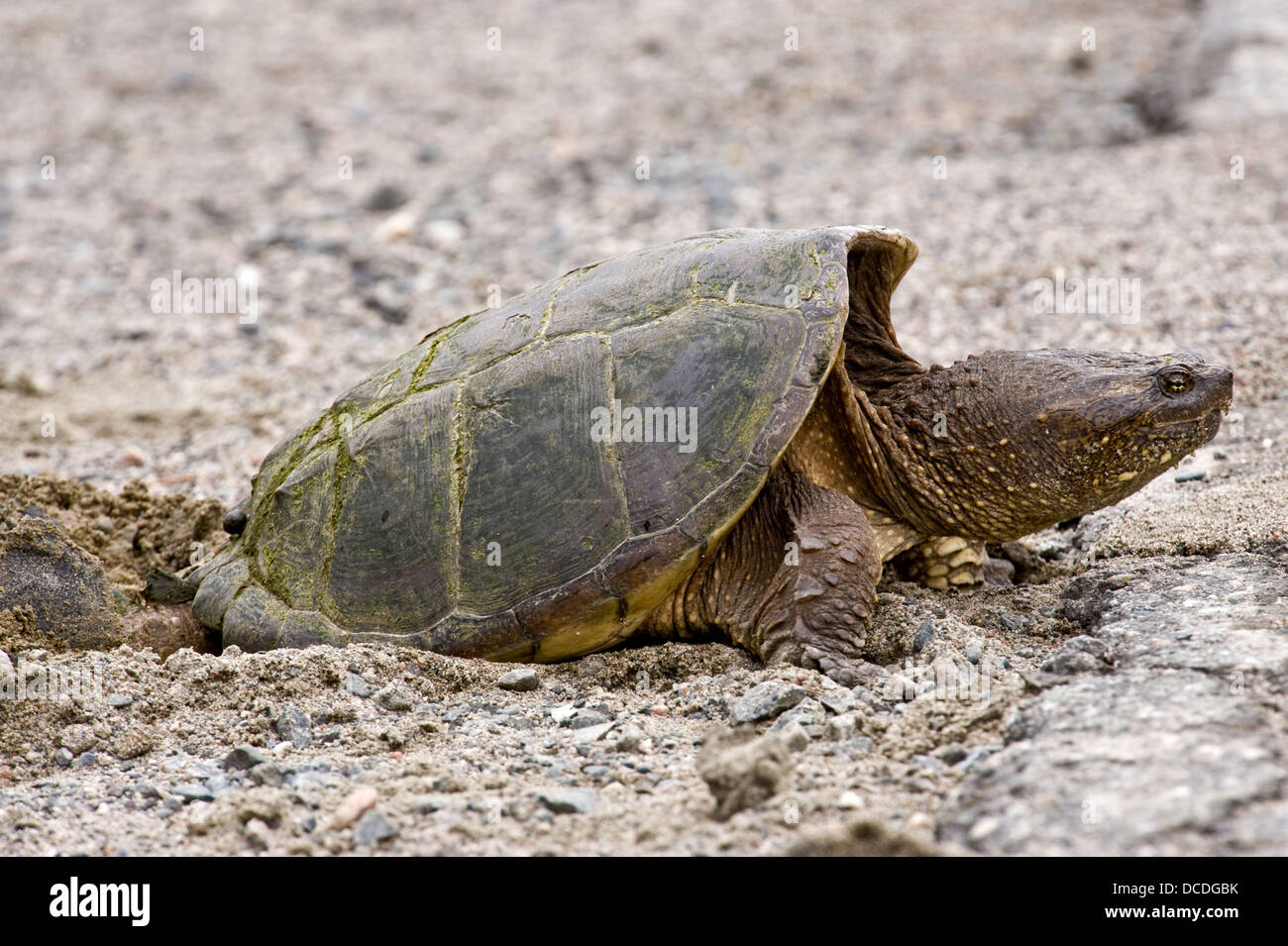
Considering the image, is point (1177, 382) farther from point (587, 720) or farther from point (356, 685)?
point (356, 685)

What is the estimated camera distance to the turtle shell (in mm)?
3725

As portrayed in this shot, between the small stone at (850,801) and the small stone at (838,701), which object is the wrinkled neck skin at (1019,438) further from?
the small stone at (850,801)

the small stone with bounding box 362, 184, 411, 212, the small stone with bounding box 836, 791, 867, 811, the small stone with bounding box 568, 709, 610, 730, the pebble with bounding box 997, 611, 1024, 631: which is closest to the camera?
the small stone with bounding box 836, 791, 867, 811

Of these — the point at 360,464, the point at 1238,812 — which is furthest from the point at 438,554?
the point at 1238,812

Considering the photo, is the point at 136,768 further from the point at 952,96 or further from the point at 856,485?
the point at 952,96

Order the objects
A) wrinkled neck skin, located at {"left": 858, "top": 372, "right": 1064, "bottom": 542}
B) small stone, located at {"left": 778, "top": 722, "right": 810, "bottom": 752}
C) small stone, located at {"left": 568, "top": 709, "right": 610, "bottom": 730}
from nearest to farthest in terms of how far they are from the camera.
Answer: small stone, located at {"left": 778, "top": 722, "right": 810, "bottom": 752} → small stone, located at {"left": 568, "top": 709, "right": 610, "bottom": 730} → wrinkled neck skin, located at {"left": 858, "top": 372, "right": 1064, "bottom": 542}

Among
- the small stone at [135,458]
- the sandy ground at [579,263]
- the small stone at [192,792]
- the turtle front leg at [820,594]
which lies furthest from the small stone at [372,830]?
the small stone at [135,458]

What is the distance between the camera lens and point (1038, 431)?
390cm

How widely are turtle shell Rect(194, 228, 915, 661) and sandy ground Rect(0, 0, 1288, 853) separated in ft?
0.88

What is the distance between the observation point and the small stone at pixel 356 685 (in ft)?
12.1

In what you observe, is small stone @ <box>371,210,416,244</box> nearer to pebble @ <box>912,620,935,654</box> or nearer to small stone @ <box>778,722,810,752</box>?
pebble @ <box>912,620,935,654</box>

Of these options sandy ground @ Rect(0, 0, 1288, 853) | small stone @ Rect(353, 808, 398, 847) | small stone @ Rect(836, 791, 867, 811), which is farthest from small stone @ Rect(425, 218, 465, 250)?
small stone @ Rect(836, 791, 867, 811)

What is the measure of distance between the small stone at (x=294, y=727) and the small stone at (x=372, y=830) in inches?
24.6

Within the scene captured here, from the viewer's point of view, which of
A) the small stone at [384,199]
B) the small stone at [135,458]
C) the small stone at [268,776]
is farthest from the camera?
the small stone at [384,199]
